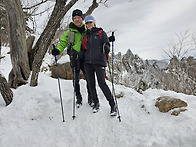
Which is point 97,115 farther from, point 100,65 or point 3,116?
point 3,116

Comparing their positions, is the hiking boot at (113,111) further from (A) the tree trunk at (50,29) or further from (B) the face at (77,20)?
(A) the tree trunk at (50,29)

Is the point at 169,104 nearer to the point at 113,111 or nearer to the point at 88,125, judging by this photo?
the point at 113,111

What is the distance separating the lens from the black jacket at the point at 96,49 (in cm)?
233

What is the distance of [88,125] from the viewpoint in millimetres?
2285

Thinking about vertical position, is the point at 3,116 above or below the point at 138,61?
below

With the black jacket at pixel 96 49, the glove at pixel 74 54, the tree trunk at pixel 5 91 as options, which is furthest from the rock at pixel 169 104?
the tree trunk at pixel 5 91

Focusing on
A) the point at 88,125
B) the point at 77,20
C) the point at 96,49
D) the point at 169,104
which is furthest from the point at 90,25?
the point at 169,104

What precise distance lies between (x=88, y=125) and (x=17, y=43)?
2.52 m

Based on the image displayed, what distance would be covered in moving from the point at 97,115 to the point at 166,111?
1233 millimetres

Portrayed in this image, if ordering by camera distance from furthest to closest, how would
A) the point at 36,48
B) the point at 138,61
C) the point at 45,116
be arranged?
the point at 138,61 < the point at 36,48 < the point at 45,116

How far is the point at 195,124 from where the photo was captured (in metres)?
1.81

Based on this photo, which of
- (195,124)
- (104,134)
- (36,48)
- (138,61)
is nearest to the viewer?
(195,124)

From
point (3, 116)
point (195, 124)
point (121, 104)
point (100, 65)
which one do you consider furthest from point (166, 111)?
point (3, 116)

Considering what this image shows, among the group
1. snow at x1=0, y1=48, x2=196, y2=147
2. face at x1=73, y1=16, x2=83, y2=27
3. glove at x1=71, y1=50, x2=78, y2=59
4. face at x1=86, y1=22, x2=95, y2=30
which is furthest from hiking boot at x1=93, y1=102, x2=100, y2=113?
face at x1=73, y1=16, x2=83, y2=27
